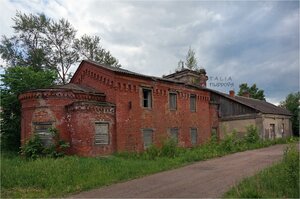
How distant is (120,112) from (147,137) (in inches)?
118

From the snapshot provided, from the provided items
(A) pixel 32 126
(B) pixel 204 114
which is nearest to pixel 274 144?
(B) pixel 204 114

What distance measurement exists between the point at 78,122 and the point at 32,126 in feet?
9.58

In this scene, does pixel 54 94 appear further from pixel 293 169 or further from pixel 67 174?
pixel 293 169

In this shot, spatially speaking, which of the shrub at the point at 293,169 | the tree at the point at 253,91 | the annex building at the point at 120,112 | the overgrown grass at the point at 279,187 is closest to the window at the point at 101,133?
the annex building at the point at 120,112

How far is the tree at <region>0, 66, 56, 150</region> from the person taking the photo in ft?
75.9

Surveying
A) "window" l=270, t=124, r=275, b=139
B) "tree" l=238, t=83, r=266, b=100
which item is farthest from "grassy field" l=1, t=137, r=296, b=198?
"tree" l=238, t=83, r=266, b=100

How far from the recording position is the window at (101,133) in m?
18.8

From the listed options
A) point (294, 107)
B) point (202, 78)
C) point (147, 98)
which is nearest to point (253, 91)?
point (294, 107)

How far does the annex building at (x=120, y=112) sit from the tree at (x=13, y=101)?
356cm

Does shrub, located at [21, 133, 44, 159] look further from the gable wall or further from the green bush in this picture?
the gable wall

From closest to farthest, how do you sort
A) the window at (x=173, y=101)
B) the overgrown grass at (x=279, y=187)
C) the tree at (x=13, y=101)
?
the overgrown grass at (x=279, y=187) → the tree at (x=13, y=101) → the window at (x=173, y=101)

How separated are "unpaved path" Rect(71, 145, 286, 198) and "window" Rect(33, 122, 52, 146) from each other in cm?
799

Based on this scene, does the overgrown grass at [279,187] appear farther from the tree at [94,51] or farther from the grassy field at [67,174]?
the tree at [94,51]

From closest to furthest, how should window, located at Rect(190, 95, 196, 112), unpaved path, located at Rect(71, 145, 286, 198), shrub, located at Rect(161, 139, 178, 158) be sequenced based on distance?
unpaved path, located at Rect(71, 145, 286, 198), shrub, located at Rect(161, 139, 178, 158), window, located at Rect(190, 95, 196, 112)
